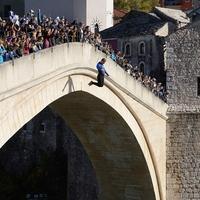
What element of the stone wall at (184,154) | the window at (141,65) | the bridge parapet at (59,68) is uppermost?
the window at (141,65)

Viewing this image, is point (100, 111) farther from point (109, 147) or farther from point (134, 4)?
point (134, 4)

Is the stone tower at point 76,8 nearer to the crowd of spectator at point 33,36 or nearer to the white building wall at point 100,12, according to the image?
the white building wall at point 100,12

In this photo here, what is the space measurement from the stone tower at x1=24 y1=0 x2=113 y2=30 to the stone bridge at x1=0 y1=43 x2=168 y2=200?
902cm

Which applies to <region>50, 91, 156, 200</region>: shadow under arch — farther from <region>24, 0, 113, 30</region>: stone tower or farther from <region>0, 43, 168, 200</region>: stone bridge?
<region>24, 0, 113, 30</region>: stone tower

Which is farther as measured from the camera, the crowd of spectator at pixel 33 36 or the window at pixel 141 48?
the window at pixel 141 48

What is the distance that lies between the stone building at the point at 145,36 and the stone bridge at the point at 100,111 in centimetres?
553

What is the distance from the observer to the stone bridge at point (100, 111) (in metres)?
15.3

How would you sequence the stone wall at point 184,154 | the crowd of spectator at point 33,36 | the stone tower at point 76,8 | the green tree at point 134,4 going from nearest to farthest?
the crowd of spectator at point 33,36, the stone wall at point 184,154, the stone tower at point 76,8, the green tree at point 134,4

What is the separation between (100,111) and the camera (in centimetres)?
2133

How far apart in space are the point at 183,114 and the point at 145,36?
798 cm

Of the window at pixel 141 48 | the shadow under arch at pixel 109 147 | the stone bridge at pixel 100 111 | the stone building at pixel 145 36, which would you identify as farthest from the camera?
the window at pixel 141 48

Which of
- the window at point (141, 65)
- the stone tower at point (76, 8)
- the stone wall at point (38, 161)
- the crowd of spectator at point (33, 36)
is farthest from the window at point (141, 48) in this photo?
the crowd of spectator at point (33, 36)

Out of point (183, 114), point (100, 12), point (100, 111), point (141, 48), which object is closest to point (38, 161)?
point (141, 48)

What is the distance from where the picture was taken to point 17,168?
111ft
